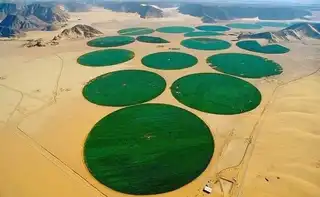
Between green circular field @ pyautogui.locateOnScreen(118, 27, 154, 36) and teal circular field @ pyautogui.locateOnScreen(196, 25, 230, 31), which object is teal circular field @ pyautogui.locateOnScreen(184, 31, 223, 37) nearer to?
teal circular field @ pyautogui.locateOnScreen(196, 25, 230, 31)

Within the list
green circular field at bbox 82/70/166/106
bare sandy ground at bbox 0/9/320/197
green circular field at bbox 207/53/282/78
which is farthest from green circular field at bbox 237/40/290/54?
green circular field at bbox 82/70/166/106

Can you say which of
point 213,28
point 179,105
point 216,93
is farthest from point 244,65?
point 213,28

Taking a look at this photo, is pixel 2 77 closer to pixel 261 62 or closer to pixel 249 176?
pixel 249 176

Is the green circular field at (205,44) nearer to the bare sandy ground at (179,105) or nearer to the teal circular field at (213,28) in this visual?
the bare sandy ground at (179,105)

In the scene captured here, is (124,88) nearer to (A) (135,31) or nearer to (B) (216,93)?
(B) (216,93)

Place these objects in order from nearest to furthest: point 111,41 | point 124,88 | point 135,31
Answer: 1. point 124,88
2. point 111,41
3. point 135,31
